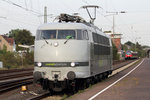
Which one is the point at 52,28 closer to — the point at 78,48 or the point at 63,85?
the point at 78,48

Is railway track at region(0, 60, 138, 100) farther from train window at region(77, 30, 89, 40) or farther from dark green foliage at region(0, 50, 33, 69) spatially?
dark green foliage at region(0, 50, 33, 69)

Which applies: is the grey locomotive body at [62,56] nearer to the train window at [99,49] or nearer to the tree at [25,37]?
the train window at [99,49]

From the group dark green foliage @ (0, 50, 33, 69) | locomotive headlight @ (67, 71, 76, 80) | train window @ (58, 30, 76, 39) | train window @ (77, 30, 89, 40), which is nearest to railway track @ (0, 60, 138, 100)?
locomotive headlight @ (67, 71, 76, 80)

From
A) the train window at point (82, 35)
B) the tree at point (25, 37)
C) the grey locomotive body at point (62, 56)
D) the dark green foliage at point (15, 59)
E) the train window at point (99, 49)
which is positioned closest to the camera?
the grey locomotive body at point (62, 56)

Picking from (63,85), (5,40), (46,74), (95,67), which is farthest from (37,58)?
(5,40)

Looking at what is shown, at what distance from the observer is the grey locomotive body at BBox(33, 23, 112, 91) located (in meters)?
12.7

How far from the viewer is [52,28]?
1360 cm

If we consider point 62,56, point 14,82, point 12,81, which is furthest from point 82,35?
point 12,81

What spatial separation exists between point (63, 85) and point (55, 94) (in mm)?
1305

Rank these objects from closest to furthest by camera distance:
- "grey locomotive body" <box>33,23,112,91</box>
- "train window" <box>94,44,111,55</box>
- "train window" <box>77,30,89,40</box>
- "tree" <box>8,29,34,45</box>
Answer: "grey locomotive body" <box>33,23,112,91</box> → "train window" <box>77,30,89,40</box> → "train window" <box>94,44,111,55</box> → "tree" <box>8,29,34,45</box>

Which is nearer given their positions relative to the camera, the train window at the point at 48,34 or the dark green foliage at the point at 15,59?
the train window at the point at 48,34

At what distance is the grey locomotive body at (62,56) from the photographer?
499 inches

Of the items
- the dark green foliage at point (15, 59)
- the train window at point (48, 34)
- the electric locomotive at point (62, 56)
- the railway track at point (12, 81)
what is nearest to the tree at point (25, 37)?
the dark green foliage at point (15, 59)

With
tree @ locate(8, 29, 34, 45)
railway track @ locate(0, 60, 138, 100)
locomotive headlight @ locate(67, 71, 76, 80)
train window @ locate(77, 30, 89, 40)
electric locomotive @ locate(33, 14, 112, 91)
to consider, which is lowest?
railway track @ locate(0, 60, 138, 100)
